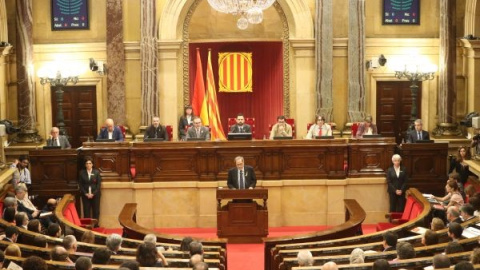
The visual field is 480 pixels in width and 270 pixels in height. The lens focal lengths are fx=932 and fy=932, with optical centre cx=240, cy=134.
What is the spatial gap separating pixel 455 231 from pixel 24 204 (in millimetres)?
6486

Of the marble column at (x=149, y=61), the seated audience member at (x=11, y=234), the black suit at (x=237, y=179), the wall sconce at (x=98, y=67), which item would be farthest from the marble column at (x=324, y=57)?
the seated audience member at (x=11, y=234)

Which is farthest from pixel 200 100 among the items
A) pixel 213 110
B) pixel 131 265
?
pixel 131 265

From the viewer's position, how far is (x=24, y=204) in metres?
13.7

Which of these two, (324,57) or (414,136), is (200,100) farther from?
(414,136)

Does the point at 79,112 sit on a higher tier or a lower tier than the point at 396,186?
higher

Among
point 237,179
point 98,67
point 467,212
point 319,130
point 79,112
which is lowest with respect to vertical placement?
point 467,212

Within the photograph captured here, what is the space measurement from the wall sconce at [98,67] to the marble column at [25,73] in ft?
4.61

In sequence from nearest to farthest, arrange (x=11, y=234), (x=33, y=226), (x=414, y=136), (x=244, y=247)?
(x=11, y=234), (x=33, y=226), (x=244, y=247), (x=414, y=136)

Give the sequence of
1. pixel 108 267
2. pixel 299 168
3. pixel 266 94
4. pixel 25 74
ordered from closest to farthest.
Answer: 1. pixel 108 267
2. pixel 299 168
3. pixel 25 74
4. pixel 266 94

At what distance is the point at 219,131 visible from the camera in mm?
19859

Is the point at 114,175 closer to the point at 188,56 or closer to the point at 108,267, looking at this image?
the point at 188,56

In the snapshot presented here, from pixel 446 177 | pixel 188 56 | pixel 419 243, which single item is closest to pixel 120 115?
pixel 188 56

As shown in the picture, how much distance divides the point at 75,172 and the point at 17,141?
12.4ft

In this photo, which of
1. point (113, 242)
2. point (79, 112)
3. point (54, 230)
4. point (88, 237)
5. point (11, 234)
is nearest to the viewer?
point (113, 242)
